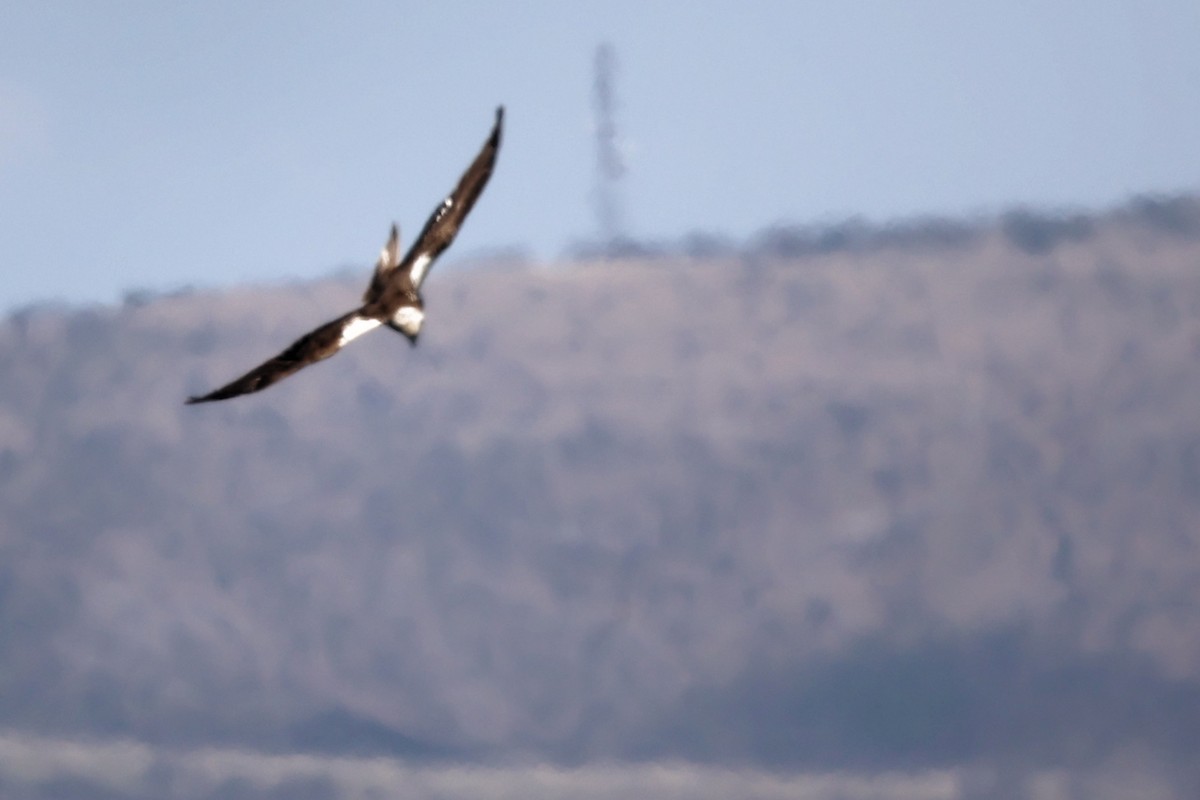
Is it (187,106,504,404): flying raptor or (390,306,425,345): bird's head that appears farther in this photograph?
(390,306,425,345): bird's head

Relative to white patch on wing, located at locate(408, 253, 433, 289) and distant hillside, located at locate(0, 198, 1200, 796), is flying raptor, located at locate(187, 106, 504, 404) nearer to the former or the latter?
white patch on wing, located at locate(408, 253, 433, 289)

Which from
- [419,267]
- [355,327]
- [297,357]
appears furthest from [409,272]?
[297,357]

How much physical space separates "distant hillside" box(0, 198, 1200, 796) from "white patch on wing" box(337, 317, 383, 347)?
66.0 meters

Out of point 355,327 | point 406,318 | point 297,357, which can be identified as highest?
point 406,318

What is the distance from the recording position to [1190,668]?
79.7 metres

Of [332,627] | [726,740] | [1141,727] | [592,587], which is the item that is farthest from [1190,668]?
[332,627]

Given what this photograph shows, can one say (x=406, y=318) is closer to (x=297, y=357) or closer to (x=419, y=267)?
(x=419, y=267)

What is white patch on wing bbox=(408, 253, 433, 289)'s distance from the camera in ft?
41.2

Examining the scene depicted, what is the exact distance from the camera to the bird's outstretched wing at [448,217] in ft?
41.0

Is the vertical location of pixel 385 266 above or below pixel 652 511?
below

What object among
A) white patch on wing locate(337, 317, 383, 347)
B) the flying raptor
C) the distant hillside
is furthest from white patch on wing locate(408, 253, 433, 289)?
the distant hillside

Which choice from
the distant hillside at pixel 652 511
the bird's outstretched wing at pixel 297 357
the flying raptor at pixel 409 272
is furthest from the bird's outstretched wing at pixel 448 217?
the distant hillside at pixel 652 511

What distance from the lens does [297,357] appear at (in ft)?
37.6

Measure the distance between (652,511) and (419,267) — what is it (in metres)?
75.0
